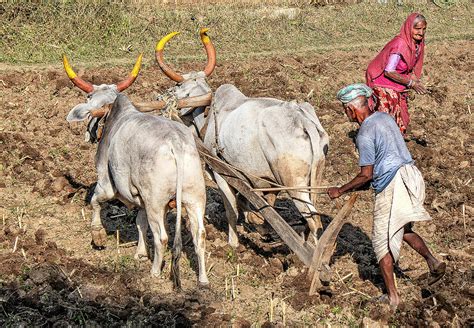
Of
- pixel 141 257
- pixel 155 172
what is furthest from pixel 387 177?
pixel 141 257

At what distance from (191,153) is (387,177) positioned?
1462 mm

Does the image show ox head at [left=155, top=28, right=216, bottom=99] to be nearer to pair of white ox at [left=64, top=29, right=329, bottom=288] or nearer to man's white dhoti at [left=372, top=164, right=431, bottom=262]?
pair of white ox at [left=64, top=29, right=329, bottom=288]

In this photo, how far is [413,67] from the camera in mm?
7789

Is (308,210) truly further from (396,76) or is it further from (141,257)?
(396,76)

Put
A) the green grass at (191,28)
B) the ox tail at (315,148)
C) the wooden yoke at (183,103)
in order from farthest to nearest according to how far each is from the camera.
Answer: the green grass at (191,28)
the wooden yoke at (183,103)
the ox tail at (315,148)

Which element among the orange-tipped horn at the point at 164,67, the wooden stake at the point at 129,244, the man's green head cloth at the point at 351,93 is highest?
the man's green head cloth at the point at 351,93

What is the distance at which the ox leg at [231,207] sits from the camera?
6770 millimetres

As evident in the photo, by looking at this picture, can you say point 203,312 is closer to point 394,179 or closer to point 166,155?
point 166,155

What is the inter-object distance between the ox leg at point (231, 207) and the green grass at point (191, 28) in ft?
22.0

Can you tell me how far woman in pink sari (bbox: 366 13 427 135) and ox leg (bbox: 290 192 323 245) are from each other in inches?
68.1

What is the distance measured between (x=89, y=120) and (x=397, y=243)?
311 cm

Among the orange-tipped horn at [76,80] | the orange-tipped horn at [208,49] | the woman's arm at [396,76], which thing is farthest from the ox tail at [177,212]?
the woman's arm at [396,76]

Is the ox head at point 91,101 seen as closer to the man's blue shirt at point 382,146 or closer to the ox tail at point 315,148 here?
the ox tail at point 315,148

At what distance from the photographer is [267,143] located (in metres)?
6.20
